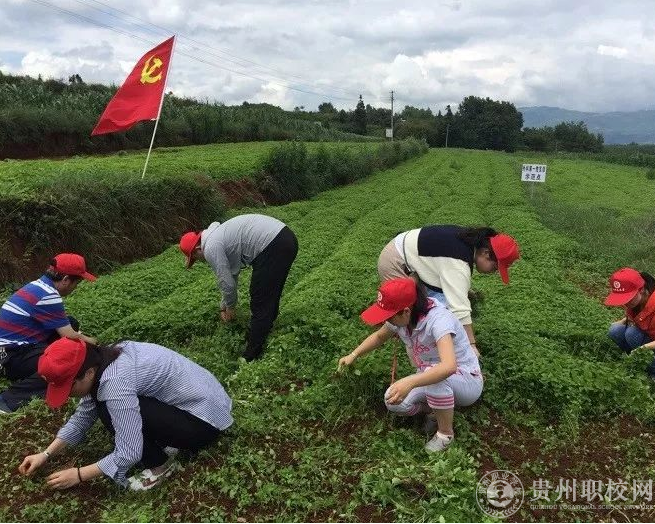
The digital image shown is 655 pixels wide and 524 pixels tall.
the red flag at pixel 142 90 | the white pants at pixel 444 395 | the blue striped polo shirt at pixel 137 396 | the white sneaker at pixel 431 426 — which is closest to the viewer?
the blue striped polo shirt at pixel 137 396

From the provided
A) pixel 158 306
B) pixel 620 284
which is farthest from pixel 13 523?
pixel 620 284

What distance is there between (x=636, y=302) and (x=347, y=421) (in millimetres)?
3154

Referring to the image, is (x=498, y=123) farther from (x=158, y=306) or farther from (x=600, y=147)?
(x=158, y=306)

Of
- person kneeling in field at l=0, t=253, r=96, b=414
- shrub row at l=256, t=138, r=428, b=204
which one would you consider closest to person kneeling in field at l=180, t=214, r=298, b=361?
person kneeling in field at l=0, t=253, r=96, b=414

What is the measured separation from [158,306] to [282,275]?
1.99m

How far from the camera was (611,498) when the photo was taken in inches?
141

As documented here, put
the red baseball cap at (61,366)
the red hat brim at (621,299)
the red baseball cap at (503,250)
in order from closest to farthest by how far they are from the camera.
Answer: the red baseball cap at (61,366)
the red baseball cap at (503,250)
the red hat brim at (621,299)

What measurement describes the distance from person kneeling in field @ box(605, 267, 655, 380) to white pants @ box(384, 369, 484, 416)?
1.97m

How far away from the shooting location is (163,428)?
362 centimetres

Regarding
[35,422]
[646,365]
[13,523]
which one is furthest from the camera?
[646,365]

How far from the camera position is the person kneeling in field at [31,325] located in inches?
195

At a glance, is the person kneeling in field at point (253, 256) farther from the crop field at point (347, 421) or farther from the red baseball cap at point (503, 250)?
the red baseball cap at point (503, 250)

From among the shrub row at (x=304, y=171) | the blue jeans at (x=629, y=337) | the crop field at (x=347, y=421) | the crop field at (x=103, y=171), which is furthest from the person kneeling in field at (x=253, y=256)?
the shrub row at (x=304, y=171)

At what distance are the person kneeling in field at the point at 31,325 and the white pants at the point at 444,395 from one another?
119 inches
